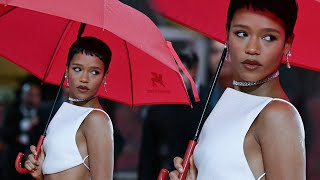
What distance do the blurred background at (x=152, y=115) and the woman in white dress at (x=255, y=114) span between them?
9.24 feet

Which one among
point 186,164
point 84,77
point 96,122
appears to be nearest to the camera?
point 186,164

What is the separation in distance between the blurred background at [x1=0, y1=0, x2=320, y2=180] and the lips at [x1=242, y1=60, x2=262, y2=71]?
9.51 feet

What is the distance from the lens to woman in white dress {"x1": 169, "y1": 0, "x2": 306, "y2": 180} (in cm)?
369

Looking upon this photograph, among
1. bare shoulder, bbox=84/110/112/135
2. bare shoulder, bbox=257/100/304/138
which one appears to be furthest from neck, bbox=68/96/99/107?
bare shoulder, bbox=257/100/304/138

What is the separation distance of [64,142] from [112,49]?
787 millimetres

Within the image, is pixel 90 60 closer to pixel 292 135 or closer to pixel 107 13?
pixel 107 13

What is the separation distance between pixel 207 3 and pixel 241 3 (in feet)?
3.42

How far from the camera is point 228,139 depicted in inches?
151

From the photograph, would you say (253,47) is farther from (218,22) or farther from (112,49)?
(112,49)

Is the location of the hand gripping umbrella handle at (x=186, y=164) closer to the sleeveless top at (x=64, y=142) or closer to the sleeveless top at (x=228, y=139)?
the sleeveless top at (x=228, y=139)

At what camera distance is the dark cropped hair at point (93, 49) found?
5.64m

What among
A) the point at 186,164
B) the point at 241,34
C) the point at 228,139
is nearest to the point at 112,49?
the point at 186,164

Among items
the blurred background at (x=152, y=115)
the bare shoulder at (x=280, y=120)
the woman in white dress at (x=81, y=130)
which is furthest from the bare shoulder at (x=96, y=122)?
the bare shoulder at (x=280, y=120)

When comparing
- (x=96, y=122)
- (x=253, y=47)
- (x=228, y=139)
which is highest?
(x=253, y=47)
